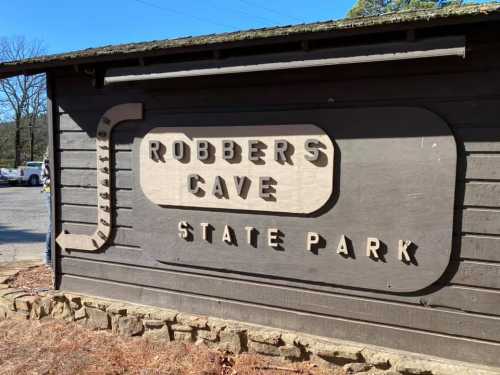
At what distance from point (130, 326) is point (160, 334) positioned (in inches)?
14.1

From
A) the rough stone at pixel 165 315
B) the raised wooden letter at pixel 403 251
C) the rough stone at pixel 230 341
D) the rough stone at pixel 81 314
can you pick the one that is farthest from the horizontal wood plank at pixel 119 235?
the raised wooden letter at pixel 403 251

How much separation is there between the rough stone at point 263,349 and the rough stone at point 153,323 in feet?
3.07

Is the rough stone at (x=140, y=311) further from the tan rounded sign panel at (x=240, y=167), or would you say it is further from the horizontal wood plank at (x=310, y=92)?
the horizontal wood plank at (x=310, y=92)

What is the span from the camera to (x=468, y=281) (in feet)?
10.2

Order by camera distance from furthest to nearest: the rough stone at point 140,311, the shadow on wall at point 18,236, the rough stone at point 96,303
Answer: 1. the shadow on wall at point 18,236
2. the rough stone at point 96,303
3. the rough stone at point 140,311

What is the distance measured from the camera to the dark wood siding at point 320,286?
9.98ft

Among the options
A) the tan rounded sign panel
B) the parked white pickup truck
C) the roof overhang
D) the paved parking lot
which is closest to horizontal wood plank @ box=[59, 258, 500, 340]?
the tan rounded sign panel

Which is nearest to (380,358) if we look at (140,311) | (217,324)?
(217,324)

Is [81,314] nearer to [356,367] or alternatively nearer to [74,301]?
[74,301]

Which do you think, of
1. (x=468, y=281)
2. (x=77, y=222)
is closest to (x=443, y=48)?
(x=468, y=281)

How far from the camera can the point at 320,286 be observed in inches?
141

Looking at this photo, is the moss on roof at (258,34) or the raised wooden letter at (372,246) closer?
the moss on roof at (258,34)

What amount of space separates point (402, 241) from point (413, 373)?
1012mm

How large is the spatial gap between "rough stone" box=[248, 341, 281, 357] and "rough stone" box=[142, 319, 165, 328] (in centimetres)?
94
